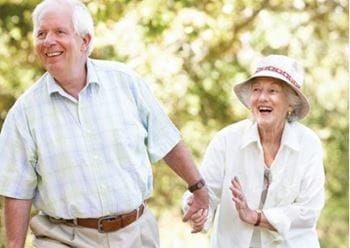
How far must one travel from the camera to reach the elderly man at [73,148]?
367 cm

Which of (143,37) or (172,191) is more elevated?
(143,37)

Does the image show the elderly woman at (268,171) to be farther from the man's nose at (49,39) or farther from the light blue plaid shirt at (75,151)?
the man's nose at (49,39)

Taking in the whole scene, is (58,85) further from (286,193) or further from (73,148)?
(286,193)

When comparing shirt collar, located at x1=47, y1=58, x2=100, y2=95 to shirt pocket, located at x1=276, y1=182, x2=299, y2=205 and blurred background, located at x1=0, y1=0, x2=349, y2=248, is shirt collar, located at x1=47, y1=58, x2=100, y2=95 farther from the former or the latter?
blurred background, located at x1=0, y1=0, x2=349, y2=248

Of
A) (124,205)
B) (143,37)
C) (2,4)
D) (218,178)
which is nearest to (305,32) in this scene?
(143,37)

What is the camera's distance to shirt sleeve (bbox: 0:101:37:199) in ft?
12.0

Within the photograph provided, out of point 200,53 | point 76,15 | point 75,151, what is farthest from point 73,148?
point 200,53

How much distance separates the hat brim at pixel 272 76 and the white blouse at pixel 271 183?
0.08 m

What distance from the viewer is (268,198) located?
166 inches

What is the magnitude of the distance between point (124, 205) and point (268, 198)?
742 millimetres

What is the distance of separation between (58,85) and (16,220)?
51 cm

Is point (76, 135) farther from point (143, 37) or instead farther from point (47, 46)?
point (143, 37)

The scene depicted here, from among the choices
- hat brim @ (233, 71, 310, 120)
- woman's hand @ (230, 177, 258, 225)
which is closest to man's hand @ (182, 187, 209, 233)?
woman's hand @ (230, 177, 258, 225)

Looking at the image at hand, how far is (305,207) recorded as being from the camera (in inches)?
166
